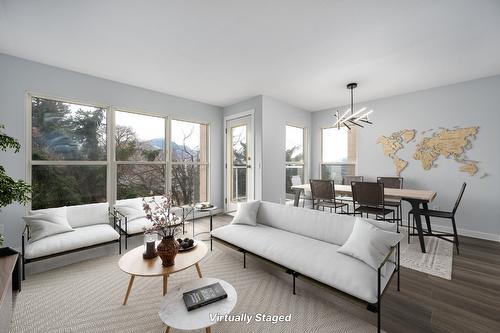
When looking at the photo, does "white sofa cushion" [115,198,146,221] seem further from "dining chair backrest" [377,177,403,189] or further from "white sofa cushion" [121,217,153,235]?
"dining chair backrest" [377,177,403,189]

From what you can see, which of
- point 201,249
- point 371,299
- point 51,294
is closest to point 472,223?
point 371,299

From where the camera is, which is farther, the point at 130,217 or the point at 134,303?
the point at 130,217

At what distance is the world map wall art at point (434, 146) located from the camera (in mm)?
3597

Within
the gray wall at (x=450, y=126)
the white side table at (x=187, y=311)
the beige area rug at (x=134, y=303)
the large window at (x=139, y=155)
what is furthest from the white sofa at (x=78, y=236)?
the gray wall at (x=450, y=126)

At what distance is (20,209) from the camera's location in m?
2.86

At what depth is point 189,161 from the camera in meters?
4.72

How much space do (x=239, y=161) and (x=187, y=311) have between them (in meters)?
3.74

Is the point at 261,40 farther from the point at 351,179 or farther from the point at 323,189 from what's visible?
the point at 351,179

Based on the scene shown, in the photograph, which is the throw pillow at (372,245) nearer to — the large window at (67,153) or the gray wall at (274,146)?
the gray wall at (274,146)

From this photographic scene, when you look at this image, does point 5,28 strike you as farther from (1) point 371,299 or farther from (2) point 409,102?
(2) point 409,102

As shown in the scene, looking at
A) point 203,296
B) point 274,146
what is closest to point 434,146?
point 274,146

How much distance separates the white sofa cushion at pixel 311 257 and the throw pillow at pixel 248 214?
0.37 ft

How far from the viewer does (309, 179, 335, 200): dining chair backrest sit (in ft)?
12.0

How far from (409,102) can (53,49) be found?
585cm
